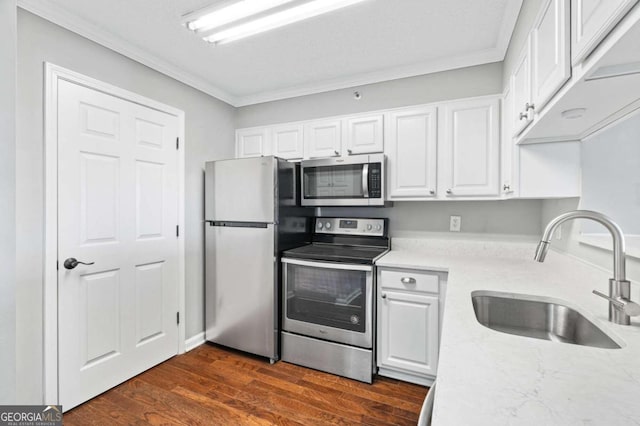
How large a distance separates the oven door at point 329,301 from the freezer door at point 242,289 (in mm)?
143

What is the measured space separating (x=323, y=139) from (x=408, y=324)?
166 centimetres

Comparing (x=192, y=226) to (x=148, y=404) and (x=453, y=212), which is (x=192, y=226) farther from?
(x=453, y=212)

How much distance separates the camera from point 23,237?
1638 millimetres

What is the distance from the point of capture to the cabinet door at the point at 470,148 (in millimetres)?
2166

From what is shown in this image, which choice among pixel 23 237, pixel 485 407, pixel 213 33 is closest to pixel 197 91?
pixel 213 33

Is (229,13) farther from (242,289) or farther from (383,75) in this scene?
(242,289)

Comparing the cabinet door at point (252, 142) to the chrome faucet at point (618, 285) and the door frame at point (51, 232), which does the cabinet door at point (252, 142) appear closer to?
the door frame at point (51, 232)

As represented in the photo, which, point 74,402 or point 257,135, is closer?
point 74,402

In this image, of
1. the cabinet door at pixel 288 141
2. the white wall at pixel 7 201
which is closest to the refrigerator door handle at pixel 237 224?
the cabinet door at pixel 288 141

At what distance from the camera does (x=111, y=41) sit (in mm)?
2027

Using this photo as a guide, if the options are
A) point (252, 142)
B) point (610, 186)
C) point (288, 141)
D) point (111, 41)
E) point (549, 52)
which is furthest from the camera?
point (252, 142)

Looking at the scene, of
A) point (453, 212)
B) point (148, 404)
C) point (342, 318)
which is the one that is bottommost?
point (148, 404)

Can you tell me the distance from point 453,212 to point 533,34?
4.68ft

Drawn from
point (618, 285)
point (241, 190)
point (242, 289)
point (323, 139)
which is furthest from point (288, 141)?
point (618, 285)
